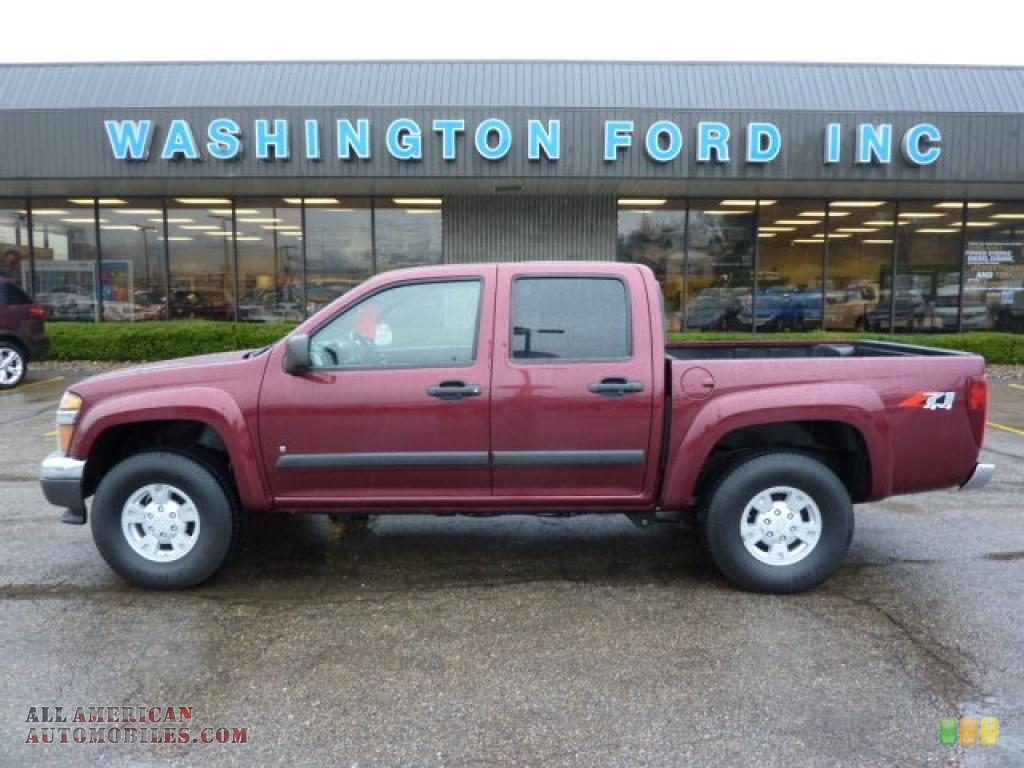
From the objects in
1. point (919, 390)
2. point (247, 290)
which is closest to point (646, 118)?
point (247, 290)

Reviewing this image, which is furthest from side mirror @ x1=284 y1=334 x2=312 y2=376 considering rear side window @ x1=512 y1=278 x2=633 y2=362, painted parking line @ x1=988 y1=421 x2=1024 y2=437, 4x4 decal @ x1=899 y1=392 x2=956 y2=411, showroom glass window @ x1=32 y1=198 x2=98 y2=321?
showroom glass window @ x1=32 y1=198 x2=98 y2=321

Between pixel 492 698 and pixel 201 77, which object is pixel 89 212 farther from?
pixel 492 698

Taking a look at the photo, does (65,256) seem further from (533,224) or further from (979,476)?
(979,476)

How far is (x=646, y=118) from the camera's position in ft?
45.6

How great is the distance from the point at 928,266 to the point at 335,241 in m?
11.9

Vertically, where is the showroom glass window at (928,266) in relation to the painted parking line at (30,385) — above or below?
above

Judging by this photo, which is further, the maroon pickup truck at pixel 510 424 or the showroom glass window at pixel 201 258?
the showroom glass window at pixel 201 258

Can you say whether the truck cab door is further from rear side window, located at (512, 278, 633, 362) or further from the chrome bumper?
the chrome bumper

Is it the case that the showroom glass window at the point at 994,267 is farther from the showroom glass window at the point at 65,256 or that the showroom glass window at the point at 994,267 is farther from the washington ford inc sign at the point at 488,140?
the showroom glass window at the point at 65,256

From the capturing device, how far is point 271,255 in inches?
672

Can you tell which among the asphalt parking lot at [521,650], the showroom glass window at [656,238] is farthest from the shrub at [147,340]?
the asphalt parking lot at [521,650]

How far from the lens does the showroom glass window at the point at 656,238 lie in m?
16.9

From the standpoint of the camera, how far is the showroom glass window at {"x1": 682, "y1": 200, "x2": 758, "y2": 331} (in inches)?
664

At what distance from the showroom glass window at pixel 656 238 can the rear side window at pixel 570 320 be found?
12.5 m
